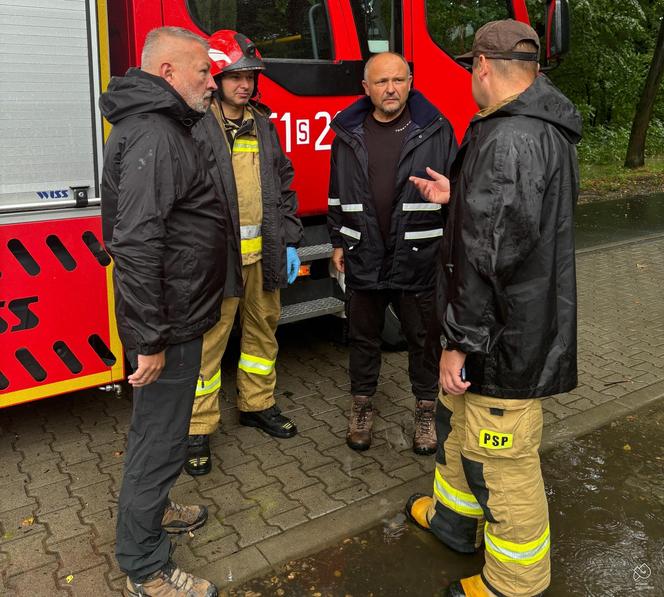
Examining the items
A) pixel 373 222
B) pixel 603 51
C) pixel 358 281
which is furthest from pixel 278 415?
pixel 603 51

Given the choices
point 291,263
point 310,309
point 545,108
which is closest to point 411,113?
point 291,263

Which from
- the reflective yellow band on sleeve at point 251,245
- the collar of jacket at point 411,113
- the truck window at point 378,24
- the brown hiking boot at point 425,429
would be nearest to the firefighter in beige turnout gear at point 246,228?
the reflective yellow band on sleeve at point 251,245

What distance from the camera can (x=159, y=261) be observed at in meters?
2.17

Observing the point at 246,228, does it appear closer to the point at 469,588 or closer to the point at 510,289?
the point at 510,289

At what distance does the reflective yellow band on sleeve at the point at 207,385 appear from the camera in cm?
347

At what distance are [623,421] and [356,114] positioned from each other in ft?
7.52

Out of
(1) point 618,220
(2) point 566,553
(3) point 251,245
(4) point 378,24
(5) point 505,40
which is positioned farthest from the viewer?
(1) point 618,220

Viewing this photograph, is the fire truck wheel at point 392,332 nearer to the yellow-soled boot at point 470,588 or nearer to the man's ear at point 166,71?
the yellow-soled boot at point 470,588

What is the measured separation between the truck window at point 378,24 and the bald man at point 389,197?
0.87 metres

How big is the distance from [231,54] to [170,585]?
87.8 inches

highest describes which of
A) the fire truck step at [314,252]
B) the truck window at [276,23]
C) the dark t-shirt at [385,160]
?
the truck window at [276,23]

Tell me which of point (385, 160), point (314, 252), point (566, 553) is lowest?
point (566, 553)

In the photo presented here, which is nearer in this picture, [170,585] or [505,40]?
[505,40]

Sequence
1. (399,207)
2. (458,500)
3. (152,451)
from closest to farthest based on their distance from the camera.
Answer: (152,451), (458,500), (399,207)
